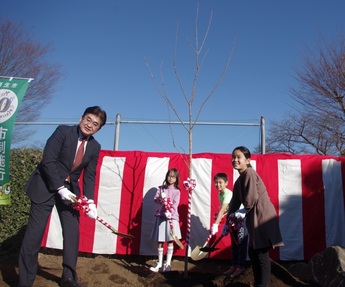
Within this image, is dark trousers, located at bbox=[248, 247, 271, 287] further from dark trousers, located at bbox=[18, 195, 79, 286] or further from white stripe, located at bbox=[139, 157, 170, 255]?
white stripe, located at bbox=[139, 157, 170, 255]

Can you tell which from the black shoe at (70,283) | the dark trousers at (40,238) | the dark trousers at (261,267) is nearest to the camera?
the dark trousers at (261,267)

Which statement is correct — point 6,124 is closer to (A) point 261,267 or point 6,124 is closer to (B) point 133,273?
(B) point 133,273

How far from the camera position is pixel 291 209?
14.1 feet

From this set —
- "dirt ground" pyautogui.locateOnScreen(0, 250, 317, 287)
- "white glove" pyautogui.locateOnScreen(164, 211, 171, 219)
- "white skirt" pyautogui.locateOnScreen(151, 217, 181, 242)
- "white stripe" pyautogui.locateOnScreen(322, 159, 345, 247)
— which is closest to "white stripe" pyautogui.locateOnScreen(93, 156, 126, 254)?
"dirt ground" pyautogui.locateOnScreen(0, 250, 317, 287)

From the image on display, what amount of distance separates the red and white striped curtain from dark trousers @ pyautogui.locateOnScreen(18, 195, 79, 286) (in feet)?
5.08

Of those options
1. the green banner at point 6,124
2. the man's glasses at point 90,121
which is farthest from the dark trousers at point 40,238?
the green banner at point 6,124

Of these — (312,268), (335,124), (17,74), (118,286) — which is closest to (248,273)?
(312,268)

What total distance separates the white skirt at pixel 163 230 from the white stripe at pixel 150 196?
0.95ft

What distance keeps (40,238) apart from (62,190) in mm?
479

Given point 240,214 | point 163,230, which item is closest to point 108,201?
point 163,230

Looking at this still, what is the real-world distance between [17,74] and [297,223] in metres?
8.17

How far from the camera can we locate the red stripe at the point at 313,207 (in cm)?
418

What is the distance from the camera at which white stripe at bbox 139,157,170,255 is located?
439 cm

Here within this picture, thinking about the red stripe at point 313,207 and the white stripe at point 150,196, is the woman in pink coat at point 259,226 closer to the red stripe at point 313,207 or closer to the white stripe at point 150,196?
the red stripe at point 313,207
